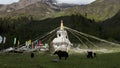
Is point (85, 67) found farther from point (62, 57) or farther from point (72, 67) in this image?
point (62, 57)

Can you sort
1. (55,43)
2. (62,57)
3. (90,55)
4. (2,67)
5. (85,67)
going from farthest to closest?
(55,43) → (90,55) → (62,57) → (85,67) → (2,67)

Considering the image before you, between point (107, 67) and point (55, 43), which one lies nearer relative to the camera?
point (107, 67)

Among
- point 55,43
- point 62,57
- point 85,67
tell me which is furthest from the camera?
point 55,43

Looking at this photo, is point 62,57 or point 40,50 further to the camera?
point 40,50

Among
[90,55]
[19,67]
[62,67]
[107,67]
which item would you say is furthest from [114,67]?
[90,55]

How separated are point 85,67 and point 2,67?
9.29 metres

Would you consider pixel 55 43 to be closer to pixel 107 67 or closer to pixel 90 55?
pixel 90 55

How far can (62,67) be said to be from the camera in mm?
38438

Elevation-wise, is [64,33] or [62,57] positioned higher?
[64,33]

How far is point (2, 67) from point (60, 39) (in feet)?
115

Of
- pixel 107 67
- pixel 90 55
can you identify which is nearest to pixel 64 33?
pixel 90 55

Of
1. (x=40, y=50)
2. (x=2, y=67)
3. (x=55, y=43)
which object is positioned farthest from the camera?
(x=40, y=50)

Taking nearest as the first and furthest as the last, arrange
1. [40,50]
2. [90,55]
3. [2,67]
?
[2,67]
[90,55]
[40,50]

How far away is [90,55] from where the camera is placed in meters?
65.3
